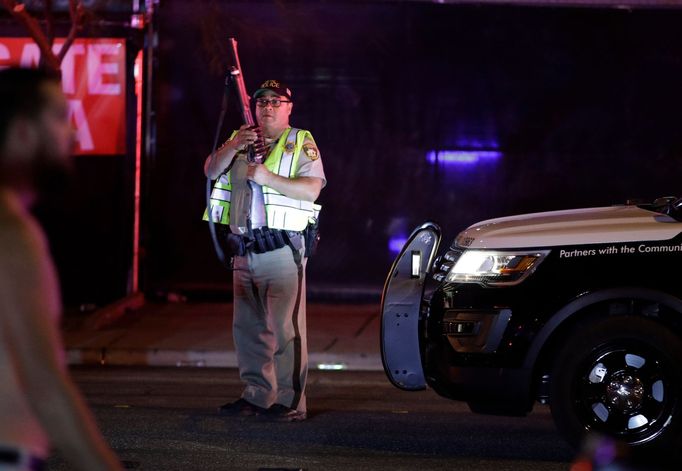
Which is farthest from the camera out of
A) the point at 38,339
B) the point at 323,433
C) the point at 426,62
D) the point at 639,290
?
the point at 426,62

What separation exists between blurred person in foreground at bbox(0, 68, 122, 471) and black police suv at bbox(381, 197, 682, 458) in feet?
13.1

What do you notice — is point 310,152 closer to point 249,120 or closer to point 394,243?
point 249,120

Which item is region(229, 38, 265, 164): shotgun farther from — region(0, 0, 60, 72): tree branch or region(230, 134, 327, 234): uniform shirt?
region(0, 0, 60, 72): tree branch

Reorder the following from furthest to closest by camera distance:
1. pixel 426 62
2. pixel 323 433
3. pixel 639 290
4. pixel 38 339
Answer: pixel 426 62
pixel 323 433
pixel 639 290
pixel 38 339

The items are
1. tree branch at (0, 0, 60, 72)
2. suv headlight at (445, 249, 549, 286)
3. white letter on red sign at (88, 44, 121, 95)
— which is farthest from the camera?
white letter on red sign at (88, 44, 121, 95)

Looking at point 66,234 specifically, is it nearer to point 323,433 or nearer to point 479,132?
point 479,132

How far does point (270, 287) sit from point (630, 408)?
2374 mm

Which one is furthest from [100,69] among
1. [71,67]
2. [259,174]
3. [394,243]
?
[259,174]

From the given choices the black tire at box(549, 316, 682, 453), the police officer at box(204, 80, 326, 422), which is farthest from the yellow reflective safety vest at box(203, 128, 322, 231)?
the black tire at box(549, 316, 682, 453)

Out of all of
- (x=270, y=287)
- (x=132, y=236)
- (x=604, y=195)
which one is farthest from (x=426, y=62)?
(x=270, y=287)

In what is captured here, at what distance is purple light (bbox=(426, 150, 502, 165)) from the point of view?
1334 cm

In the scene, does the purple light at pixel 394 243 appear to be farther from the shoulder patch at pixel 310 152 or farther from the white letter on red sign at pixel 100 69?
the shoulder patch at pixel 310 152

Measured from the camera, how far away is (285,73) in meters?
13.4

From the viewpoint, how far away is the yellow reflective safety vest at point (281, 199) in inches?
282
